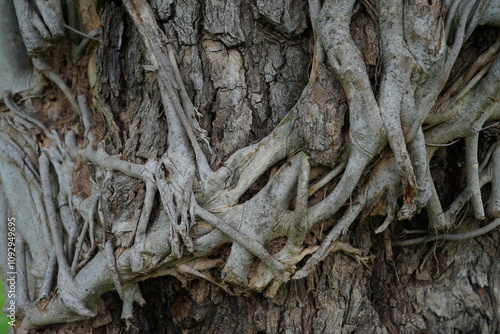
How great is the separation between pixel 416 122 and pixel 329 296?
754mm

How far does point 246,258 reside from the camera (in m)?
1.91

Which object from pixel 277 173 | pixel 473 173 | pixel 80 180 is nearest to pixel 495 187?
pixel 473 173

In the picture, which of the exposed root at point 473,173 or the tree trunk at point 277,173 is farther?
the exposed root at point 473,173

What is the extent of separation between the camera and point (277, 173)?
1.93 metres

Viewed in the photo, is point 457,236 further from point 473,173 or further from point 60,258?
point 60,258

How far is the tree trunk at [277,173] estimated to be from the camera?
1.84 metres

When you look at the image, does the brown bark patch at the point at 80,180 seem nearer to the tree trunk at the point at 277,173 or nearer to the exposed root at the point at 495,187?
the tree trunk at the point at 277,173

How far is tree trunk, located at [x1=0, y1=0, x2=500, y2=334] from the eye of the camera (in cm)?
184

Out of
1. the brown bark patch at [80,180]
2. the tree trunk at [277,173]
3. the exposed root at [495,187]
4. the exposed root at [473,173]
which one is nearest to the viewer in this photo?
the tree trunk at [277,173]

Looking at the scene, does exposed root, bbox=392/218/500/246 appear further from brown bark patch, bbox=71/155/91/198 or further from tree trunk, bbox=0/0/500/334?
brown bark patch, bbox=71/155/91/198

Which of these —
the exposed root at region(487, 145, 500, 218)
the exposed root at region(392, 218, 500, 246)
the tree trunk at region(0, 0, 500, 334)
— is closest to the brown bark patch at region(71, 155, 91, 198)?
the tree trunk at region(0, 0, 500, 334)

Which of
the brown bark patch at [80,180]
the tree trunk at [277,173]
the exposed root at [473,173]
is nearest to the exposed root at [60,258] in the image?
the tree trunk at [277,173]

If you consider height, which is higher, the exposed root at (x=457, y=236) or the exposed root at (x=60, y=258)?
the exposed root at (x=60, y=258)

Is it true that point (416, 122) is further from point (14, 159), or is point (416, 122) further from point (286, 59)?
point (14, 159)
